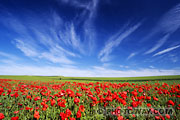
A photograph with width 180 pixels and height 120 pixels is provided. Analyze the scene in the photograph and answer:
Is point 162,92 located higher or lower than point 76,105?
higher

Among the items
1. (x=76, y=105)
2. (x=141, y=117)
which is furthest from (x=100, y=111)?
(x=141, y=117)

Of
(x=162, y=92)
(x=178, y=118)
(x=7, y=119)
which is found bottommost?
(x=7, y=119)

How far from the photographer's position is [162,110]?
124 inches

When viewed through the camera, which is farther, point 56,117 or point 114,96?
point 114,96

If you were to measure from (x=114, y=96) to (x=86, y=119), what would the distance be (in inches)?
51.2

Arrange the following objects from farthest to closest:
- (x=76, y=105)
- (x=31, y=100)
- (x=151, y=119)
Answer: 1. (x=31, y=100)
2. (x=76, y=105)
3. (x=151, y=119)

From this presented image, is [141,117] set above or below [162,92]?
below

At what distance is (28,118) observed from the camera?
3014 mm

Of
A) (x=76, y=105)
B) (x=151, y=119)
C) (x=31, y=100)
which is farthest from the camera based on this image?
(x=31, y=100)

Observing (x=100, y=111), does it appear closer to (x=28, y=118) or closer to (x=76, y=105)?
(x=76, y=105)

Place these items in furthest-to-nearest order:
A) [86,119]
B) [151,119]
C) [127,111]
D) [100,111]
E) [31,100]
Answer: [31,100] → [100,111] → [127,111] → [86,119] → [151,119]

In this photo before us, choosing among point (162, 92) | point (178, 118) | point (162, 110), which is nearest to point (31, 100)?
point (162, 110)

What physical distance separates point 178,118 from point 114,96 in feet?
6.34

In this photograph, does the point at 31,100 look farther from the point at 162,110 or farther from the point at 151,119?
the point at 162,110
